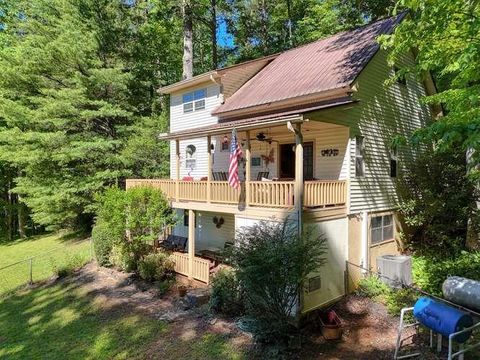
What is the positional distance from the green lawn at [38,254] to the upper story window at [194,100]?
29.4 feet

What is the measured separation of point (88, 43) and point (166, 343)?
18413 mm

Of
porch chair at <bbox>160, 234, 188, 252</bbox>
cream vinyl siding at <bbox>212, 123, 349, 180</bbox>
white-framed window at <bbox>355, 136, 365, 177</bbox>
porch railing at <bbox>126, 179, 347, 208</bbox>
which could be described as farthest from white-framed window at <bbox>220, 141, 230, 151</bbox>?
white-framed window at <bbox>355, 136, 365, 177</bbox>

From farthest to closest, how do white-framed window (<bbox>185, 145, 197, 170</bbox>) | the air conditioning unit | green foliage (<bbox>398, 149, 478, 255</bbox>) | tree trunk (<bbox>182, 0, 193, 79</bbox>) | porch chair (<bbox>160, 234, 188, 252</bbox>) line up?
tree trunk (<bbox>182, 0, 193, 79</bbox>), white-framed window (<bbox>185, 145, 197, 170</bbox>), porch chair (<bbox>160, 234, 188, 252</bbox>), green foliage (<bbox>398, 149, 478, 255</bbox>), the air conditioning unit

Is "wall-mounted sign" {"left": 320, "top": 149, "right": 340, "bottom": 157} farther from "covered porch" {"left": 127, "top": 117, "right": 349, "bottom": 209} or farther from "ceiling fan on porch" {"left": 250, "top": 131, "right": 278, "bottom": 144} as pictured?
"ceiling fan on porch" {"left": 250, "top": 131, "right": 278, "bottom": 144}

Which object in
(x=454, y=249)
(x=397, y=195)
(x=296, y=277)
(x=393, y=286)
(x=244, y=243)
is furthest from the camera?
(x=397, y=195)

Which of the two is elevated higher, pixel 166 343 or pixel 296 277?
pixel 296 277

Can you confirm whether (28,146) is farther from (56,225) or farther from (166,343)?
(166,343)

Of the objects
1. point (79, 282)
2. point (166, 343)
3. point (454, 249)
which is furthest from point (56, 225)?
point (454, 249)

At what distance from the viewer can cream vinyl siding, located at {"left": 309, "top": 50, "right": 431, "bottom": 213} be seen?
1177 centimetres

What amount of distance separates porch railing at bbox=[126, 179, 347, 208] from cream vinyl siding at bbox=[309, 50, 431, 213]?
1196mm

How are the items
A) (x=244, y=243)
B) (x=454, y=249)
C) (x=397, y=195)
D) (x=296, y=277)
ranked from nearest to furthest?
(x=296, y=277)
(x=244, y=243)
(x=454, y=249)
(x=397, y=195)

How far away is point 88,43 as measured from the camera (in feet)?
67.9

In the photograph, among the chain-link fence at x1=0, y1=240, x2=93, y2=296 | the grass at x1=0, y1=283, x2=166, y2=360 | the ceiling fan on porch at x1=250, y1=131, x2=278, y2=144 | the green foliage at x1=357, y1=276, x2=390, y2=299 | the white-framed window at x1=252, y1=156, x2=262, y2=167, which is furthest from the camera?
the chain-link fence at x1=0, y1=240, x2=93, y2=296

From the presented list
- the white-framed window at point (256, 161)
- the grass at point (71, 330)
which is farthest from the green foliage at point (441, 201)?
the grass at point (71, 330)
